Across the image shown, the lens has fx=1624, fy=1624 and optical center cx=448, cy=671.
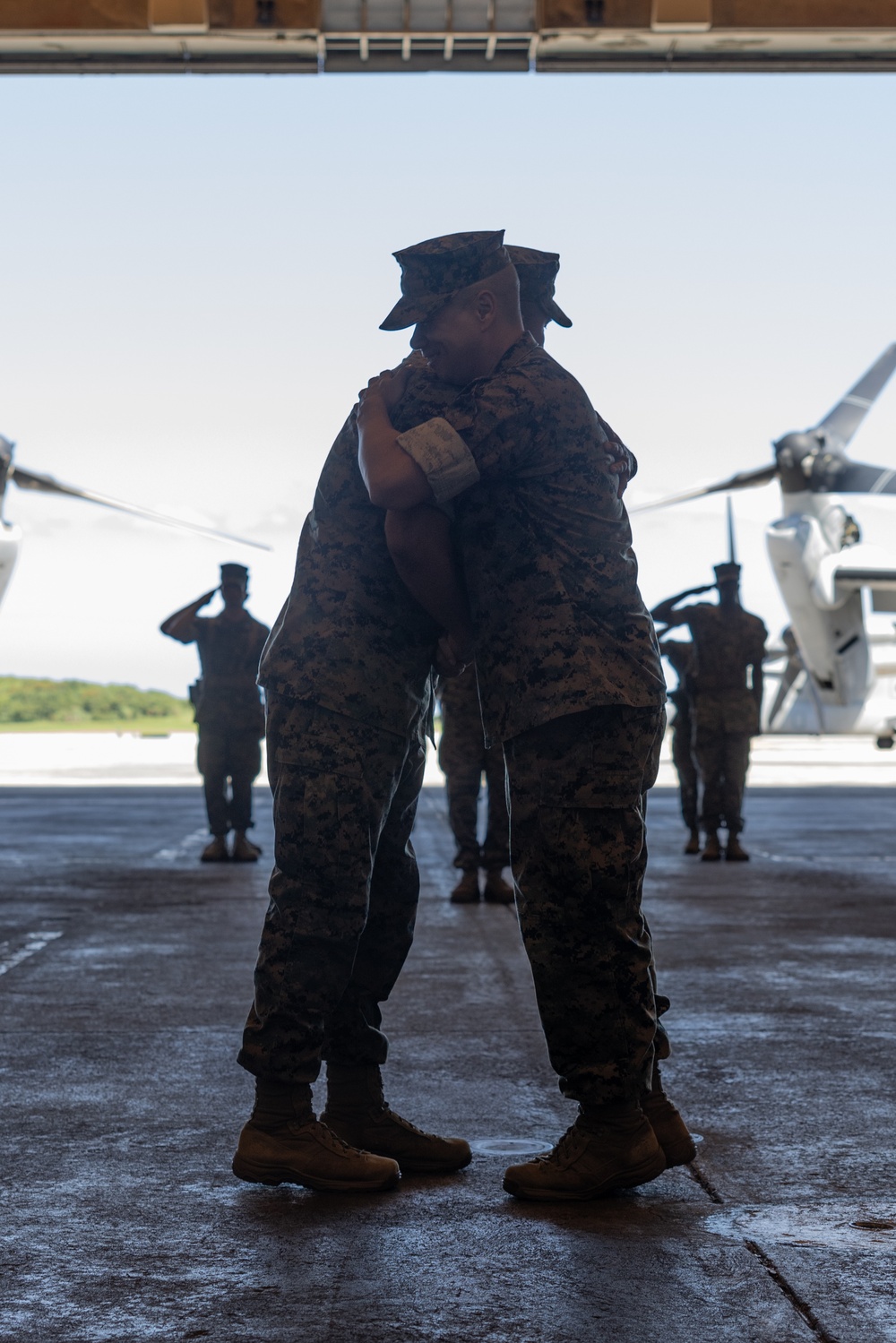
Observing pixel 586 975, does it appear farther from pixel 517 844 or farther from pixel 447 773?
pixel 447 773

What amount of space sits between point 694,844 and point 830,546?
21.1 metres

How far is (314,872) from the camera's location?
3355mm

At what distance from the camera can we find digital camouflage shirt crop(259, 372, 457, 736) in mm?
3408

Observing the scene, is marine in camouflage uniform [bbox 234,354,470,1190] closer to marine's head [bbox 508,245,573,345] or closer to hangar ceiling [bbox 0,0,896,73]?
marine's head [bbox 508,245,573,345]

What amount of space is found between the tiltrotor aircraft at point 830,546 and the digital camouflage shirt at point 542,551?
29110 mm

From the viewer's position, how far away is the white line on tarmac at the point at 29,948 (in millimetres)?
6582

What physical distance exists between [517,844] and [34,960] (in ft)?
12.9

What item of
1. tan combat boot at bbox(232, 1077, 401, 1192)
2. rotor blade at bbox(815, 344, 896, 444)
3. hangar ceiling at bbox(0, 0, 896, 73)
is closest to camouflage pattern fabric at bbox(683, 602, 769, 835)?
hangar ceiling at bbox(0, 0, 896, 73)

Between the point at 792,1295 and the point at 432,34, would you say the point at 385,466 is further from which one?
the point at 432,34

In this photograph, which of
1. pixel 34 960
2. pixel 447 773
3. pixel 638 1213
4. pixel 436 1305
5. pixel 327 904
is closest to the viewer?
pixel 436 1305

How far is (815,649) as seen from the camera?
33344mm

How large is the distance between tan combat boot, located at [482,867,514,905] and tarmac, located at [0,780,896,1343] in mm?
1251

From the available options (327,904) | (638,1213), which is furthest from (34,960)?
(638,1213)

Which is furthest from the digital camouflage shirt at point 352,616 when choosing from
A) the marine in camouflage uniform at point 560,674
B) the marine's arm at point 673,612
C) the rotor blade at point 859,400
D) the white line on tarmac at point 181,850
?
the rotor blade at point 859,400
